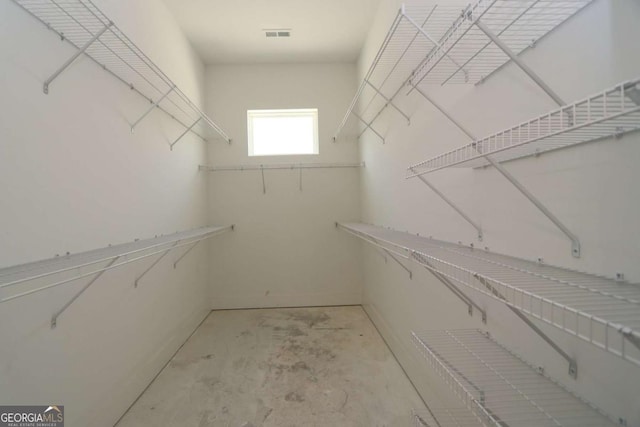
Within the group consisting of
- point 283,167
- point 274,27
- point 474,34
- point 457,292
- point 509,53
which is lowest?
point 457,292

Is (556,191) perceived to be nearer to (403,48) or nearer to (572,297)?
(572,297)

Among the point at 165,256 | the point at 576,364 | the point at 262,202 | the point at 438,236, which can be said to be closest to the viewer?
the point at 576,364

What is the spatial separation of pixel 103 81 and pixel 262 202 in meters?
1.99

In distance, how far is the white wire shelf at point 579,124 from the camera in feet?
1.49

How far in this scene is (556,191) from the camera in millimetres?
862

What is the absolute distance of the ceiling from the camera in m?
2.47

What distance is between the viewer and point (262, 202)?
345 centimetres

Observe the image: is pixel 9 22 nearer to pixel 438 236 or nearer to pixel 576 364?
pixel 438 236

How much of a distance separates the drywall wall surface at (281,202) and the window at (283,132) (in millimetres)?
146

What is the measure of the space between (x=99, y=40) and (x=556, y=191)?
6.49 feet

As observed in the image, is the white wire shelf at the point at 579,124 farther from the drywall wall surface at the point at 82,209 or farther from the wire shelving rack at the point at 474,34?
the drywall wall surface at the point at 82,209

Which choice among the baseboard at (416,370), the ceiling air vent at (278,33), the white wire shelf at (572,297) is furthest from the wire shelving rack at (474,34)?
the baseboard at (416,370)

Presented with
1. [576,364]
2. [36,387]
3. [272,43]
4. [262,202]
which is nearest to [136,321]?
[36,387]

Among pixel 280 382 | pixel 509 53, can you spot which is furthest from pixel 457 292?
pixel 280 382
